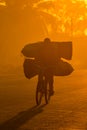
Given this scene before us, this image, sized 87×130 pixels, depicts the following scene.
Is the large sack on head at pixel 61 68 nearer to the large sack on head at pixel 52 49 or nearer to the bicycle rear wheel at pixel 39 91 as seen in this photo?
the large sack on head at pixel 52 49

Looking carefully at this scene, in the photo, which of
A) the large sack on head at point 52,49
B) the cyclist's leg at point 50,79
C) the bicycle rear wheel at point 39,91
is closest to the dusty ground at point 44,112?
the bicycle rear wheel at point 39,91

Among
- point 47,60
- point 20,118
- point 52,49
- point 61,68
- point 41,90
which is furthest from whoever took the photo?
point 61,68

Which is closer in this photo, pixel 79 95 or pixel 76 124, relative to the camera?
pixel 76 124

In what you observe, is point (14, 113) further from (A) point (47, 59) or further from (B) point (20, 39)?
(B) point (20, 39)

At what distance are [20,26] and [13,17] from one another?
1840 mm

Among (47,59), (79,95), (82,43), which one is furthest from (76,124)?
(82,43)

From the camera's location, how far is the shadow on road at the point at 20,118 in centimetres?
1348

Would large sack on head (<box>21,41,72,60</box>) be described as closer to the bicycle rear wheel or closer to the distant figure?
the distant figure

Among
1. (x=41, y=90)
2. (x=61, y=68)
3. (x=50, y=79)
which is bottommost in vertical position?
(x=41, y=90)

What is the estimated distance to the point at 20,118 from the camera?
14984 mm

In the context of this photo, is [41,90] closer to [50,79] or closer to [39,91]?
[39,91]

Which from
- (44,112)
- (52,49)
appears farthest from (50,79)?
(44,112)

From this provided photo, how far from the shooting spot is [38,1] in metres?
81.1

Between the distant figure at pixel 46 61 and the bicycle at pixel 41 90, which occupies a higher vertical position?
the distant figure at pixel 46 61
